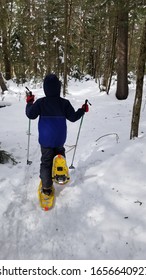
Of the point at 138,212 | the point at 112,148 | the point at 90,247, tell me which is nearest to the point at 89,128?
the point at 112,148

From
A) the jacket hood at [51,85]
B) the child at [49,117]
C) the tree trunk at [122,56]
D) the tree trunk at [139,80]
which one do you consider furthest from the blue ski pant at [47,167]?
the tree trunk at [122,56]

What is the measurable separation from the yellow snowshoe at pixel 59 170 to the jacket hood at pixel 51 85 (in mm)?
1203

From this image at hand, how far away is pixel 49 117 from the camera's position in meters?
4.89

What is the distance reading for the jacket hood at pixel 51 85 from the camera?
4746mm

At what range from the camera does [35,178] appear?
6012mm

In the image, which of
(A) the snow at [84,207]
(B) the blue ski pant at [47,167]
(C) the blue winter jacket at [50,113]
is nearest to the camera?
(A) the snow at [84,207]

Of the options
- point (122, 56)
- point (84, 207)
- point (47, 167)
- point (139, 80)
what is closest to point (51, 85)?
point (47, 167)

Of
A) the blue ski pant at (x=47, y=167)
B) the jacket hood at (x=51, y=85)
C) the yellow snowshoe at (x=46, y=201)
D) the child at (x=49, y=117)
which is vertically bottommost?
the yellow snowshoe at (x=46, y=201)

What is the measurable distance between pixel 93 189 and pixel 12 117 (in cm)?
747

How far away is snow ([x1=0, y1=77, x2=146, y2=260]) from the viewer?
3.81 m

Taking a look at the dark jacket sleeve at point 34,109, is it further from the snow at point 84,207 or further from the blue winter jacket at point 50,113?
the snow at point 84,207

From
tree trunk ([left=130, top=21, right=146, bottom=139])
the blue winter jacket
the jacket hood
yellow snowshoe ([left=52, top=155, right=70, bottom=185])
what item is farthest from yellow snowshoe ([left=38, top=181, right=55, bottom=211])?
tree trunk ([left=130, top=21, right=146, bottom=139])

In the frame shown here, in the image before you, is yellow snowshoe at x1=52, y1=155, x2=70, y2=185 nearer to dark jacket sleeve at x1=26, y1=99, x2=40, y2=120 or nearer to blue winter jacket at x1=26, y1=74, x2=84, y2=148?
blue winter jacket at x1=26, y1=74, x2=84, y2=148
